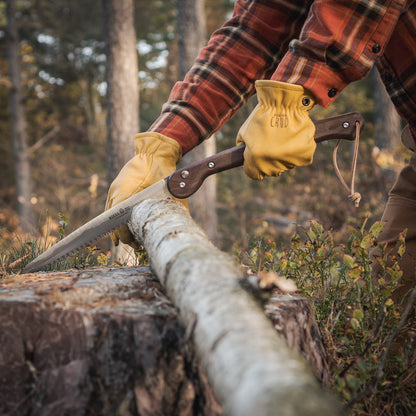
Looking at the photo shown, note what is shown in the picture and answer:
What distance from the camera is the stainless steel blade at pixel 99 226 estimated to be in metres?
1.93

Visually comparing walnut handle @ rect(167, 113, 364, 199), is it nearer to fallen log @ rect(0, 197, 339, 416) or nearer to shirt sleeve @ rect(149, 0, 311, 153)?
shirt sleeve @ rect(149, 0, 311, 153)

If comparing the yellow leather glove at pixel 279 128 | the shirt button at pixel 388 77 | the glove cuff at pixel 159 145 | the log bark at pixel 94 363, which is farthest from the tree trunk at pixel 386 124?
the log bark at pixel 94 363

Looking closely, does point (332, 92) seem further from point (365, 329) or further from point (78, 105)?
point (78, 105)

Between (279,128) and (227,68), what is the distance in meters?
0.70

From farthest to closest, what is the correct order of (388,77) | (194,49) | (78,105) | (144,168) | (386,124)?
(78,105)
(386,124)
(194,49)
(144,168)
(388,77)

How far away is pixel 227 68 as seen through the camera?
219cm

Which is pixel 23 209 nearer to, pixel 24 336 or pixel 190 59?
pixel 190 59

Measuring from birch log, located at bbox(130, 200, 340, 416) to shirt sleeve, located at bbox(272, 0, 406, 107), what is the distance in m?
0.83

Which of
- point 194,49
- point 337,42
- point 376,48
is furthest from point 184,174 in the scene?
point 194,49

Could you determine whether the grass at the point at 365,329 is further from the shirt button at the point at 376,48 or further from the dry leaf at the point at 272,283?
the shirt button at the point at 376,48

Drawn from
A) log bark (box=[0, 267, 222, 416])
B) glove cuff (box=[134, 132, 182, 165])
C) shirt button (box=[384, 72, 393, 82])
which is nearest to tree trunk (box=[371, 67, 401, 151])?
shirt button (box=[384, 72, 393, 82])

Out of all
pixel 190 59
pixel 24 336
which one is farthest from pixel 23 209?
pixel 24 336

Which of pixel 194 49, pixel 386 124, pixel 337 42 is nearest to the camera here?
pixel 337 42

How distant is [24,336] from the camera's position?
1.22 metres
